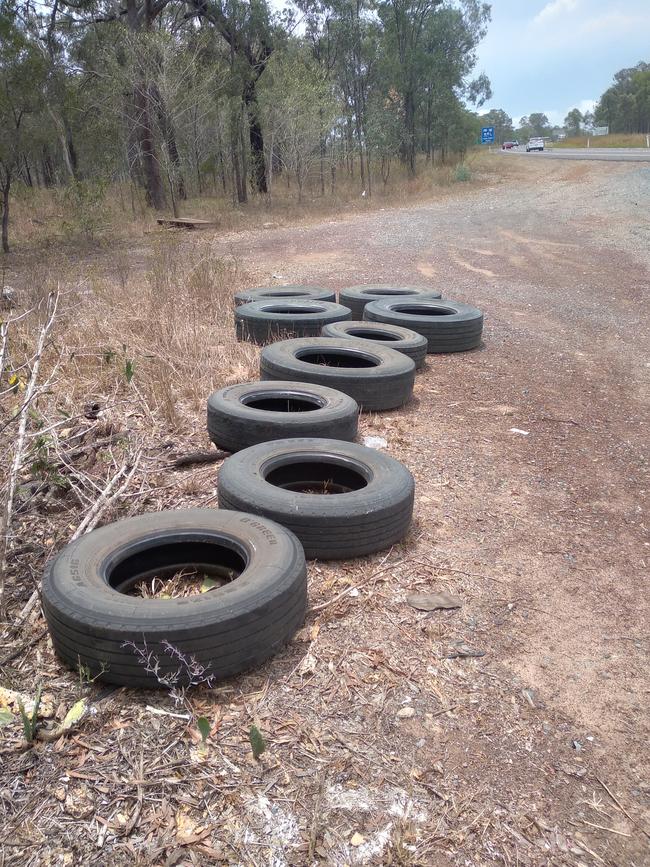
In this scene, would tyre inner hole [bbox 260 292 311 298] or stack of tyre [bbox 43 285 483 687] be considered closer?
stack of tyre [bbox 43 285 483 687]

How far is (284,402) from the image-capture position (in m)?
4.95

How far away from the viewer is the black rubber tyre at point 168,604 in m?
2.31

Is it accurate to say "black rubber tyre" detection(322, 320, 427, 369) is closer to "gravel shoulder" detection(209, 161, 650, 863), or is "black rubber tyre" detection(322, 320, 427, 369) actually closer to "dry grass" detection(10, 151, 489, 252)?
"gravel shoulder" detection(209, 161, 650, 863)

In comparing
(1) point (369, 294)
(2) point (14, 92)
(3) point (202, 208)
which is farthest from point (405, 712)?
(3) point (202, 208)

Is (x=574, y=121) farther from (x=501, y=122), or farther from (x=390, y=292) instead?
(x=390, y=292)

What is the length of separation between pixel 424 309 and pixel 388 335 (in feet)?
4.69

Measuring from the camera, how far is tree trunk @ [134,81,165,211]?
60.7 ft

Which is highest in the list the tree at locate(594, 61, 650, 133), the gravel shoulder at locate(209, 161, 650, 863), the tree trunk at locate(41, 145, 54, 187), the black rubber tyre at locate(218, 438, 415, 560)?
the tree at locate(594, 61, 650, 133)

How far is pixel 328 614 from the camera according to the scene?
9.52 feet

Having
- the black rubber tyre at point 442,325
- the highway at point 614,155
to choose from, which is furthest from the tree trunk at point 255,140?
the black rubber tyre at point 442,325

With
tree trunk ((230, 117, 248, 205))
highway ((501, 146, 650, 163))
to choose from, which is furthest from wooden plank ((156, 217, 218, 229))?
highway ((501, 146, 650, 163))

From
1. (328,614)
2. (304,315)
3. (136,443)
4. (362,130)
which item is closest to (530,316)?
(304,315)

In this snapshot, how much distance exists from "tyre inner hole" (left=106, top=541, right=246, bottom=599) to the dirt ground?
0.44 meters

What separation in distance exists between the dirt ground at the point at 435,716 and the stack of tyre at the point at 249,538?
0.50 ft
